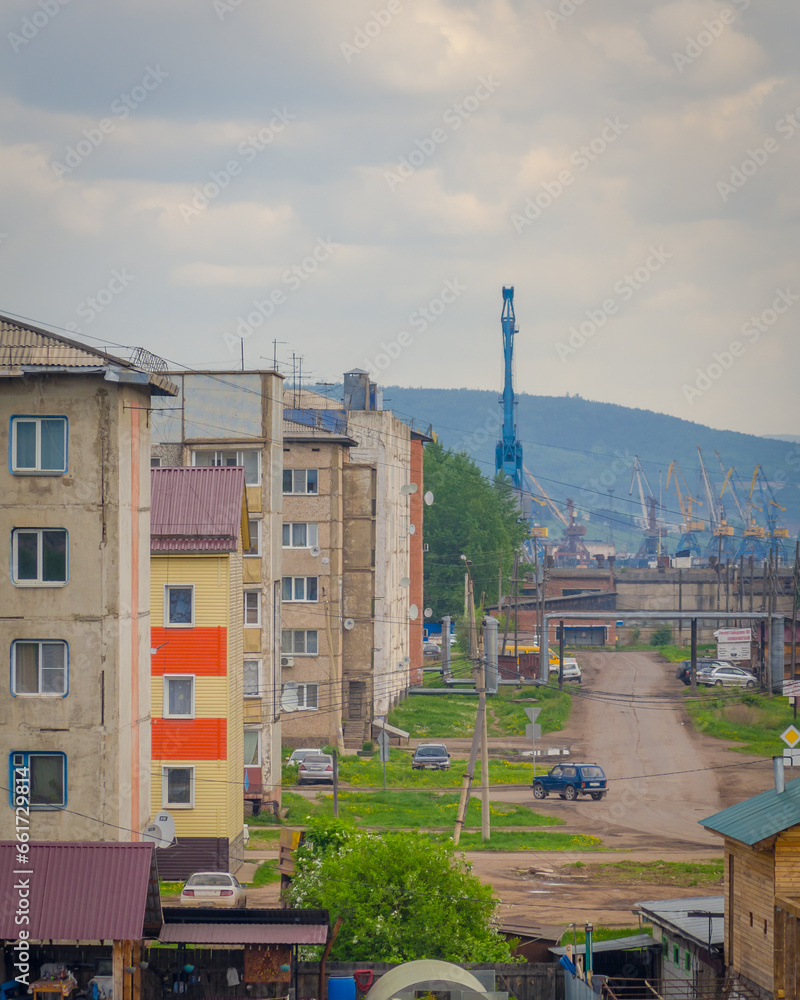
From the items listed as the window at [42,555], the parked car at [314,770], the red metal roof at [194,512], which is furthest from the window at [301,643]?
the window at [42,555]

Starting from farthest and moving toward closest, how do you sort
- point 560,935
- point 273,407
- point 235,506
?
point 273,407 → point 235,506 → point 560,935

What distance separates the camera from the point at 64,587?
83.6 ft

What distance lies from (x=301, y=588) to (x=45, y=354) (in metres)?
31.5

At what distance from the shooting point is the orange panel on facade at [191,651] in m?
33.9

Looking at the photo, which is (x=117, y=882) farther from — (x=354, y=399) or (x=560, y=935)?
(x=354, y=399)

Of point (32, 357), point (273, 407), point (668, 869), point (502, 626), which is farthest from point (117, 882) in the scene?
point (502, 626)

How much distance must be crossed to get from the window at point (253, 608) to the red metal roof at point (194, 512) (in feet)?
31.5

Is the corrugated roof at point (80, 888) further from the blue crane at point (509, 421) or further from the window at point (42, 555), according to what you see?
the blue crane at point (509, 421)

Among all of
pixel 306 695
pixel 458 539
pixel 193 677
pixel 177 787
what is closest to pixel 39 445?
pixel 193 677

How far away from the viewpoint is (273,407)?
43312 millimetres

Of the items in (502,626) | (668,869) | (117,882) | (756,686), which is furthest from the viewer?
(502,626)

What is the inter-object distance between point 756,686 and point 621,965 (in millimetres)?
52687

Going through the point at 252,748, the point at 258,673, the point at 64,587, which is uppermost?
the point at 64,587

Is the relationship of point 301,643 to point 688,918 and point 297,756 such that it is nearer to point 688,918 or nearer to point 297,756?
point 297,756
